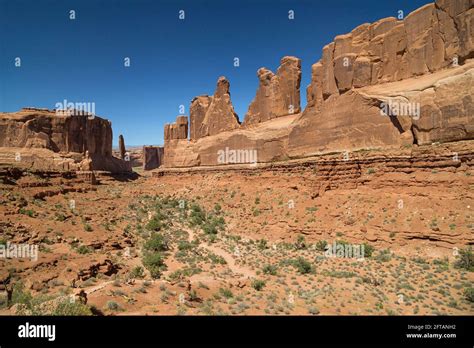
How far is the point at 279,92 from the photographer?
38344mm

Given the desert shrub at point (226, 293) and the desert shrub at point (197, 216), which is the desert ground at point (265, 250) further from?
the desert shrub at point (197, 216)

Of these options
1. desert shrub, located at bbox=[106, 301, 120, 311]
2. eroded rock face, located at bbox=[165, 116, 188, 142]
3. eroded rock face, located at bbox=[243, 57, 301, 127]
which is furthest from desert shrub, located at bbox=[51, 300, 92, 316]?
eroded rock face, located at bbox=[165, 116, 188, 142]

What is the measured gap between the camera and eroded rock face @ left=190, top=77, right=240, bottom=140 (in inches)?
1769

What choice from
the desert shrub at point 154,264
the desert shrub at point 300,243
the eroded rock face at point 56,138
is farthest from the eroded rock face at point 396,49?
the eroded rock face at point 56,138

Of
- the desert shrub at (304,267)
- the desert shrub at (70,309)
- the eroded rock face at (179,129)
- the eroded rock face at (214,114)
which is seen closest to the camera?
the desert shrub at (70,309)

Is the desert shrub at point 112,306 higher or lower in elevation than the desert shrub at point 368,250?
higher

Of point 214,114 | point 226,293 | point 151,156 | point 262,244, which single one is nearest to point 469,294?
point 226,293

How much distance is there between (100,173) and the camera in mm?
66188

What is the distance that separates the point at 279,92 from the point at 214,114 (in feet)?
41.3

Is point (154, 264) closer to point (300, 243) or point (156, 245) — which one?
point (156, 245)

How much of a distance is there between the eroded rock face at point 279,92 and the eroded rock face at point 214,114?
4.67 m

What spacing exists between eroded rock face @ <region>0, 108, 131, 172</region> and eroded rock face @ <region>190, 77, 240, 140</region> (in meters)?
22.0

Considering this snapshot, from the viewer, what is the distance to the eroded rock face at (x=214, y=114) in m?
44.9
